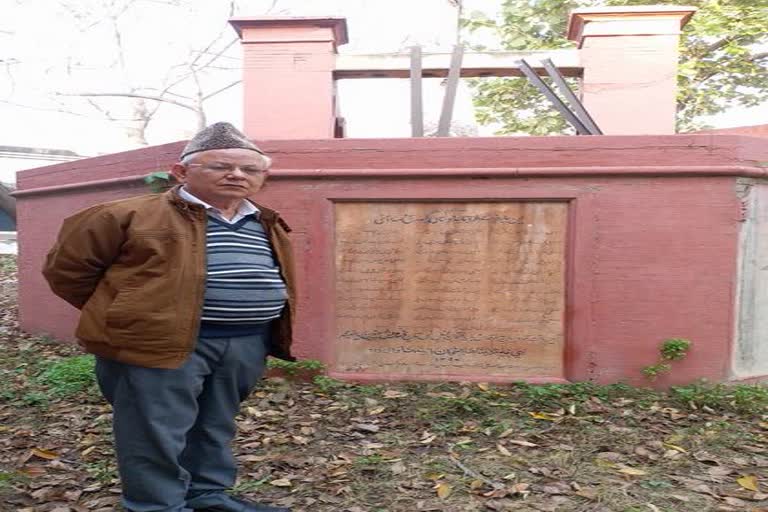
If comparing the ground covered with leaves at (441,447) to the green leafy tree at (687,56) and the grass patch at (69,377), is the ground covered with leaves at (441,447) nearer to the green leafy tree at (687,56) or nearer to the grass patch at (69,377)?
the grass patch at (69,377)

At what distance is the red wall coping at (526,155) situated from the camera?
429cm

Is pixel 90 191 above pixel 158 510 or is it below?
above

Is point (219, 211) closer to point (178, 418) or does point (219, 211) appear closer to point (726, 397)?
point (178, 418)

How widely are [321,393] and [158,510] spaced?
2144 mm

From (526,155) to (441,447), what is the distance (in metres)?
2.06

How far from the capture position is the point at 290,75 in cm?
717

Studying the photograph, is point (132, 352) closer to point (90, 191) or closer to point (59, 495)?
point (59, 495)

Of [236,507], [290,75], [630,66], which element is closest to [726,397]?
[236,507]

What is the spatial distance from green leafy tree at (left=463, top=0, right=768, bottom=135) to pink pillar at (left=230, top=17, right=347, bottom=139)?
6.23 meters

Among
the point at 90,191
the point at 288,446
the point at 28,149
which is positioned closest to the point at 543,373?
the point at 288,446

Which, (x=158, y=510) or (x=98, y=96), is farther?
(x=98, y=96)

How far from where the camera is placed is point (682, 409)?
13.5ft

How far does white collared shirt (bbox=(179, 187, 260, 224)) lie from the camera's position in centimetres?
235

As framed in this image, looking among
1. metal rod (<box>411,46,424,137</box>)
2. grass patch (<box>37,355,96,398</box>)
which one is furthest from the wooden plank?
grass patch (<box>37,355,96,398</box>)
